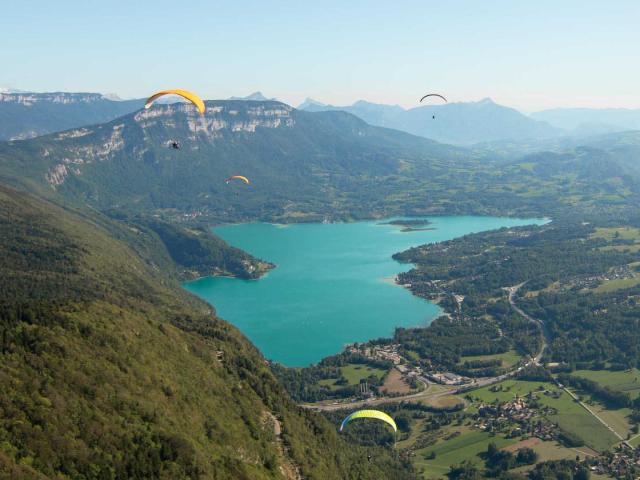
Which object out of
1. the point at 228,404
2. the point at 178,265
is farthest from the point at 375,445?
the point at 178,265

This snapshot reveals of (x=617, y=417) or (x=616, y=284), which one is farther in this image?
(x=616, y=284)

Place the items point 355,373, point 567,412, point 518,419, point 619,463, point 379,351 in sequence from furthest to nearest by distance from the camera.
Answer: point 379,351, point 355,373, point 567,412, point 518,419, point 619,463

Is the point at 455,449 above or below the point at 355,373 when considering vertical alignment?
above

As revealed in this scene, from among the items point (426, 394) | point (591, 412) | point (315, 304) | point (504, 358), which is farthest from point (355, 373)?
point (315, 304)

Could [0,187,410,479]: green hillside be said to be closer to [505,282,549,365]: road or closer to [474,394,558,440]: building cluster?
[474,394,558,440]: building cluster

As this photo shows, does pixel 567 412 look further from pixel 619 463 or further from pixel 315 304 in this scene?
pixel 315 304

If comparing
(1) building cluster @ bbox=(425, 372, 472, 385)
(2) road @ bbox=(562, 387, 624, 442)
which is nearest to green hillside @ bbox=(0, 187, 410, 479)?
(1) building cluster @ bbox=(425, 372, 472, 385)

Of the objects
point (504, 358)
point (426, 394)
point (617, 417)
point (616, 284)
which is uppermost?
point (616, 284)
